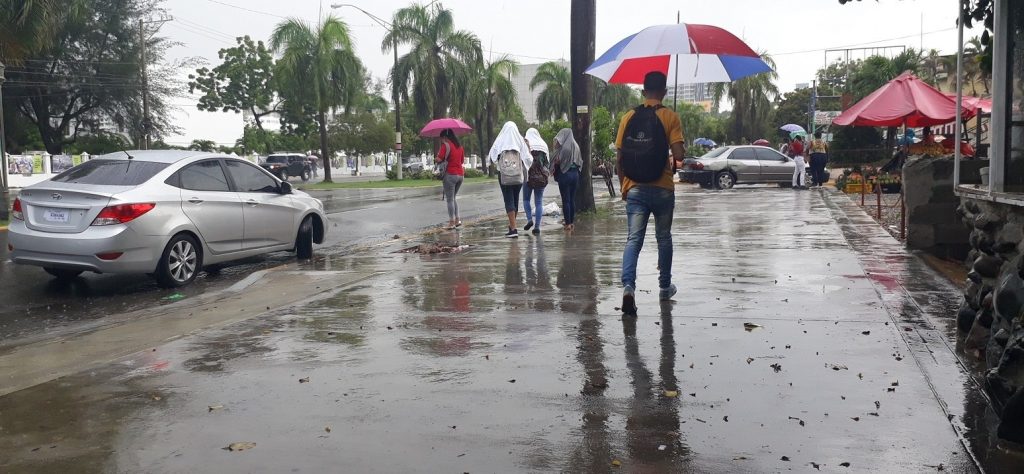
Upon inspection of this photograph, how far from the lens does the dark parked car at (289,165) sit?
54812mm

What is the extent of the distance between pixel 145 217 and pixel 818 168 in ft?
76.9

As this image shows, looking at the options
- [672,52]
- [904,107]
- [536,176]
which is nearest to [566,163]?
[536,176]

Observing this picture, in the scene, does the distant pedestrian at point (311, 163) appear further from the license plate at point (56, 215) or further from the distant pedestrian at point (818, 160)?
the license plate at point (56, 215)

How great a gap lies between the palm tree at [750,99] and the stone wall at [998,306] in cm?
5789

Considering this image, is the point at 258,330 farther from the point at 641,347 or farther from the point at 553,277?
the point at 553,277

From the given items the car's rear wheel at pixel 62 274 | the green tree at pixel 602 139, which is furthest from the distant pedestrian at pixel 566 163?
the green tree at pixel 602 139

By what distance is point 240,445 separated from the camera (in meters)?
4.21

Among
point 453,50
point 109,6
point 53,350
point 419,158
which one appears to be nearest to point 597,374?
point 53,350

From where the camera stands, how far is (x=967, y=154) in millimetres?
9125

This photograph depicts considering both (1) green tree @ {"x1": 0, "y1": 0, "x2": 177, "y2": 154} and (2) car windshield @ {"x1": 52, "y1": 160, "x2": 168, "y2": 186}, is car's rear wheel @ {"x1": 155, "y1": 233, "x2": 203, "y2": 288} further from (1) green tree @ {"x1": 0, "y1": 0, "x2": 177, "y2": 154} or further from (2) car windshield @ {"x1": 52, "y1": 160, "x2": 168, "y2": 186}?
(1) green tree @ {"x1": 0, "y1": 0, "x2": 177, "y2": 154}

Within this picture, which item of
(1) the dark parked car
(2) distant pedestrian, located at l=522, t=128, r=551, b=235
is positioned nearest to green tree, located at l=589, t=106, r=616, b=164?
(2) distant pedestrian, located at l=522, t=128, r=551, b=235

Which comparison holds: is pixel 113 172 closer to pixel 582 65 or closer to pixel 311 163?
pixel 582 65

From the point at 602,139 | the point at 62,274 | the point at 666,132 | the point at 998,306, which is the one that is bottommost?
the point at 62,274

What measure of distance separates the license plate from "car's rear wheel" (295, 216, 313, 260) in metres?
3.25
